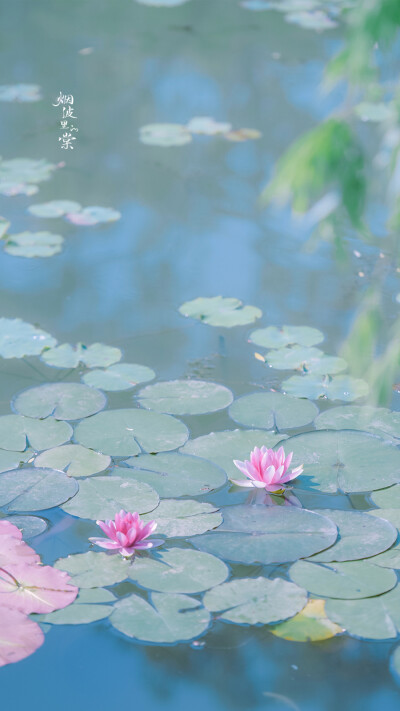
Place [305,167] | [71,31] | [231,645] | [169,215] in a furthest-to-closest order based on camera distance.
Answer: [71,31]
[169,215]
[231,645]
[305,167]

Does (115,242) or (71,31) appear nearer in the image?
(115,242)

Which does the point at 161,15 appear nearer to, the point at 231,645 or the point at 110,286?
the point at 110,286

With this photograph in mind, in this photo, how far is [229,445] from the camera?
173 cm

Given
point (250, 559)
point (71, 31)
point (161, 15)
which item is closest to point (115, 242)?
point (250, 559)

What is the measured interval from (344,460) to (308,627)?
45 centimetres

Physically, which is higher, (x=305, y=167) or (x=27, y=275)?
(x=305, y=167)

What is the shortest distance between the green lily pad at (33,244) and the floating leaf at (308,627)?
161cm

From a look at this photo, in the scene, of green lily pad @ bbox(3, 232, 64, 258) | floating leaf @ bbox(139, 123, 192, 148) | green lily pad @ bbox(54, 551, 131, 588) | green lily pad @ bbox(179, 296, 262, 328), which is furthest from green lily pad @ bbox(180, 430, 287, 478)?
floating leaf @ bbox(139, 123, 192, 148)

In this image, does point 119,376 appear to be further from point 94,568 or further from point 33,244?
point 33,244

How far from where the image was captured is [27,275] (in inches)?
98.5

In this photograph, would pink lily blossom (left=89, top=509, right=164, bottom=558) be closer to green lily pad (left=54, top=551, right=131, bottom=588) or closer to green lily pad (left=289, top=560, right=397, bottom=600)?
green lily pad (left=54, top=551, right=131, bottom=588)

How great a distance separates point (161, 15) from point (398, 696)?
4.71 m

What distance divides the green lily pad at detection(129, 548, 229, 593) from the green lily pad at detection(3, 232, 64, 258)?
141 cm

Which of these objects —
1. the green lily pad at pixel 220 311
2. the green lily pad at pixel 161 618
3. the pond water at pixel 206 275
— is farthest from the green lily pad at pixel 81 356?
the green lily pad at pixel 161 618
